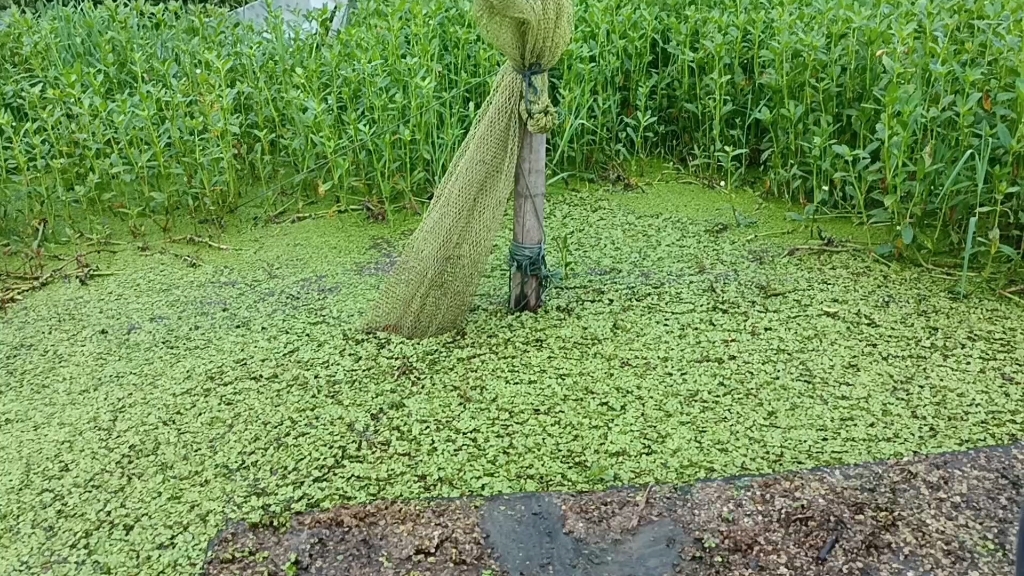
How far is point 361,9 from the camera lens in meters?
3.71

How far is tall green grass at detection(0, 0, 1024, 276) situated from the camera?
258 cm

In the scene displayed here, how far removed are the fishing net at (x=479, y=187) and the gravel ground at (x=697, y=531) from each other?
686 mm

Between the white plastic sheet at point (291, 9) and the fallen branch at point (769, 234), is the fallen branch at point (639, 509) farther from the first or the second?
the white plastic sheet at point (291, 9)

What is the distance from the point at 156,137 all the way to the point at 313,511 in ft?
5.93

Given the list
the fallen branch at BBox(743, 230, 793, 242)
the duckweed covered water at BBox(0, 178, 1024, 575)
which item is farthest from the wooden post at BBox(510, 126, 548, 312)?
the fallen branch at BBox(743, 230, 793, 242)

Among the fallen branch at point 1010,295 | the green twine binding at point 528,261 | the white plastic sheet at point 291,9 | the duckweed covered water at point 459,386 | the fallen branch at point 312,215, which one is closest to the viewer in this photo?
the duckweed covered water at point 459,386

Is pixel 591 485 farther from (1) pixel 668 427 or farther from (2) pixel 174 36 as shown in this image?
(2) pixel 174 36

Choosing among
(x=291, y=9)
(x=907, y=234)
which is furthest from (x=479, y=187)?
(x=291, y=9)

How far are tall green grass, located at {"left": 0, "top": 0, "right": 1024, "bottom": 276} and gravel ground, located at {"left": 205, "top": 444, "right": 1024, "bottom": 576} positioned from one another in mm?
1067

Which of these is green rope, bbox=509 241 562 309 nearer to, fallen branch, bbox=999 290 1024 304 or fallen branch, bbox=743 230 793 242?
fallen branch, bbox=743 230 793 242

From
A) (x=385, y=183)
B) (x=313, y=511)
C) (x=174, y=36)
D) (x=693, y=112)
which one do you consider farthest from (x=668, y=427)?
(x=174, y=36)

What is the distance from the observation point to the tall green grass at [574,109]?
8.48 ft

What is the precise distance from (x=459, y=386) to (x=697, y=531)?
71cm

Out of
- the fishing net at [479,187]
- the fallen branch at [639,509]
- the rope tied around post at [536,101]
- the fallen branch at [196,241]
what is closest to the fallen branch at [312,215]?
the fallen branch at [196,241]
